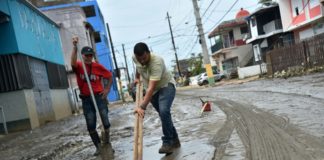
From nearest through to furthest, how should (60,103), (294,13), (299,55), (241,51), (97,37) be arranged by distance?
(60,103) → (299,55) → (294,13) → (241,51) → (97,37)

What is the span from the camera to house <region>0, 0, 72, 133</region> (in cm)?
1527

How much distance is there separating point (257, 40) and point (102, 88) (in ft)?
137

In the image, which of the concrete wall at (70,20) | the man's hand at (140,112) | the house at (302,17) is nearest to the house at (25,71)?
the man's hand at (140,112)

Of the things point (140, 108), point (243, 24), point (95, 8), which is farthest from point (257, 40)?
point (140, 108)

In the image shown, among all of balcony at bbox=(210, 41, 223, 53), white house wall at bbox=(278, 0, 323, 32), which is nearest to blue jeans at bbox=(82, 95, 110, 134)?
white house wall at bbox=(278, 0, 323, 32)

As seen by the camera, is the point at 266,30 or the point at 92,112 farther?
the point at 266,30

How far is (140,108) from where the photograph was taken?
5.21m

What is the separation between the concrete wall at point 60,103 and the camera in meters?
20.9

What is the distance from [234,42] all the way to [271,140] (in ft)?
171

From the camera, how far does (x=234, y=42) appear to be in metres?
56.8

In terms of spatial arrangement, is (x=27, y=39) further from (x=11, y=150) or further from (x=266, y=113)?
(x=266, y=113)

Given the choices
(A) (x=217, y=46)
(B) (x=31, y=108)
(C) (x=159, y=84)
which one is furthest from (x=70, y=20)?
(C) (x=159, y=84)

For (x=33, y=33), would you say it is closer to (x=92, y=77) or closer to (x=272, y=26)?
(x=92, y=77)

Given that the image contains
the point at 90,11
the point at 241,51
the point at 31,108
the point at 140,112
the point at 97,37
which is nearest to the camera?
the point at 140,112
